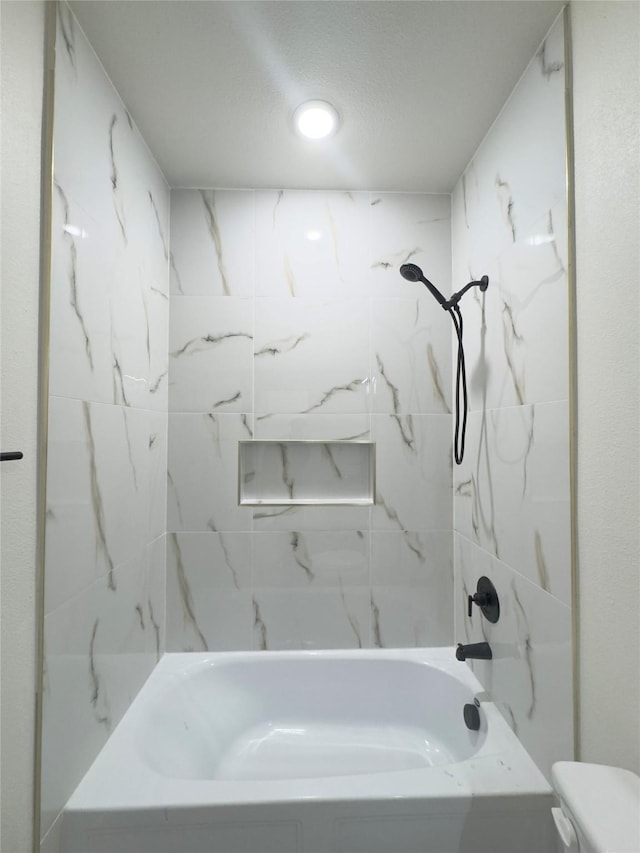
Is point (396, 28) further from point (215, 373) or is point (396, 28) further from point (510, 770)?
point (510, 770)

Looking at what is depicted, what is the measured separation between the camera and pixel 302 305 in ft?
6.26

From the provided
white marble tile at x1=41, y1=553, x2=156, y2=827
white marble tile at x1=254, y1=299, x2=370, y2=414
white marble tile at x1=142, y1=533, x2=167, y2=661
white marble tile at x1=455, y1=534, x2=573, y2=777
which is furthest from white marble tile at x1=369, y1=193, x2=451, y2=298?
white marble tile at x1=41, y1=553, x2=156, y2=827

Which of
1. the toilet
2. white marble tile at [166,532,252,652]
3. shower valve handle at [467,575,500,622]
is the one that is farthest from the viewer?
white marble tile at [166,532,252,652]

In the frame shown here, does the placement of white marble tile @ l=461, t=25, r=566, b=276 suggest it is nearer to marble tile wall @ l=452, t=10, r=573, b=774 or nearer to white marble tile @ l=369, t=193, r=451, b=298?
marble tile wall @ l=452, t=10, r=573, b=774

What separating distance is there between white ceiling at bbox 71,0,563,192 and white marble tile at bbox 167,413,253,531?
3.43 feet

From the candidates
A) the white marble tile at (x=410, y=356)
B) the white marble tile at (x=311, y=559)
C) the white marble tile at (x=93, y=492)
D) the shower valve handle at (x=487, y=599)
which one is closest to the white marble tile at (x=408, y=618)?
the white marble tile at (x=311, y=559)

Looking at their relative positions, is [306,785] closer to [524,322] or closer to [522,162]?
[524,322]

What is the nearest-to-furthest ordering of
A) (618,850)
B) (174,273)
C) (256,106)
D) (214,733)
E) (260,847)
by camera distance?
(618,850)
(260,847)
(256,106)
(214,733)
(174,273)

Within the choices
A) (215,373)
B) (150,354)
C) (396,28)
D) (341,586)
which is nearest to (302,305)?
(215,373)

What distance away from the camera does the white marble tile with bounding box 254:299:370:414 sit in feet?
6.24

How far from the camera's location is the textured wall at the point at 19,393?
34.5 inches

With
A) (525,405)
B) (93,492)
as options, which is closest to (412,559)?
(525,405)

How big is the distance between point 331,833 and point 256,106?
2080 mm

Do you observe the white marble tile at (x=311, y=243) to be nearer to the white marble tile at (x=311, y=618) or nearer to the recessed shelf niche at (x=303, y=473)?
the recessed shelf niche at (x=303, y=473)
